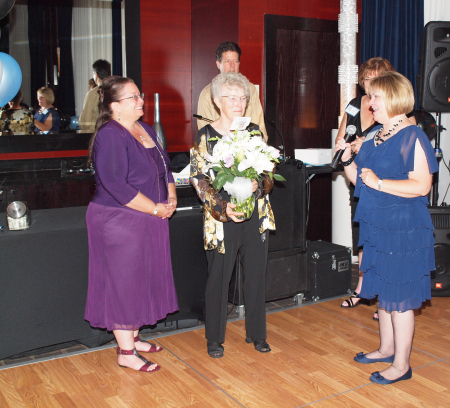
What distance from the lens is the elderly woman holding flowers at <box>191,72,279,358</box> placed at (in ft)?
8.87

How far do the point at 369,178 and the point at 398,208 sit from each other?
0.21 metres

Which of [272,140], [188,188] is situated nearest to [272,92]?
[272,140]

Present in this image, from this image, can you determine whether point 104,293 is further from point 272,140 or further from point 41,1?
point 41,1

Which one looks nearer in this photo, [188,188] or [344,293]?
[188,188]

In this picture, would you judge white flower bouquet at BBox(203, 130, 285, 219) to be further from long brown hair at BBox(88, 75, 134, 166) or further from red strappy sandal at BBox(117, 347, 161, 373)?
red strappy sandal at BBox(117, 347, 161, 373)

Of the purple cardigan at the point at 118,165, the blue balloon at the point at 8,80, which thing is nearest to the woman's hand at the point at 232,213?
the purple cardigan at the point at 118,165

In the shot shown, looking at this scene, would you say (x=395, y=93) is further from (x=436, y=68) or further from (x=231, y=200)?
(x=436, y=68)

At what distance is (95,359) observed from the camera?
10.4 ft

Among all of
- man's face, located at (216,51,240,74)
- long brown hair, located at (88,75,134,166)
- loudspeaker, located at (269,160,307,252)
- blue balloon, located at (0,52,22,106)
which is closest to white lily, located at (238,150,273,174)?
long brown hair, located at (88,75,134,166)

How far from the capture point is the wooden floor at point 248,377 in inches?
105

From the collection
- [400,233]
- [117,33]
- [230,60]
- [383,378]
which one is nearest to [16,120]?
[117,33]

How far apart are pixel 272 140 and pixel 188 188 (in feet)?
6.18

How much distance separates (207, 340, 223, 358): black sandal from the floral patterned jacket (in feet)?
2.11

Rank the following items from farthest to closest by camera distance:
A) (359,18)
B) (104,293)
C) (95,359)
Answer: (359,18)
(95,359)
(104,293)
